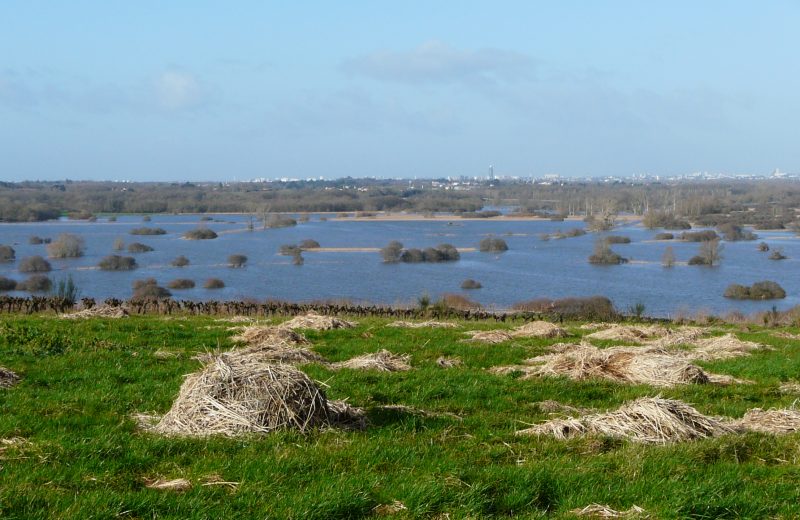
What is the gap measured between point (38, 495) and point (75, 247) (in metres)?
66.6

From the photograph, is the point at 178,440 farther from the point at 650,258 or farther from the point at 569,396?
the point at 650,258

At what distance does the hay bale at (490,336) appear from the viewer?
1395cm

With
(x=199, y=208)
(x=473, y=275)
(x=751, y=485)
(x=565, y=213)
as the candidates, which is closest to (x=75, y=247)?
(x=473, y=275)

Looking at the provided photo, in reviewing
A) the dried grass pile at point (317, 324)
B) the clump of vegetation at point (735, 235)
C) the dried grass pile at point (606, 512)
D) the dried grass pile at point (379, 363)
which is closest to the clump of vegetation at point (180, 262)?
the dried grass pile at point (317, 324)

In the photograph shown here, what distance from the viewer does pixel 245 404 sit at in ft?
22.8

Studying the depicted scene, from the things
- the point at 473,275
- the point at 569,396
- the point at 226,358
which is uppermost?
the point at 226,358

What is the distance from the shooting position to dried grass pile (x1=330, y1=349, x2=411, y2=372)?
10.5 m

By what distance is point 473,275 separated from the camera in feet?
186

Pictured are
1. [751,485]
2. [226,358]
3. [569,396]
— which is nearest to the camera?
[751,485]

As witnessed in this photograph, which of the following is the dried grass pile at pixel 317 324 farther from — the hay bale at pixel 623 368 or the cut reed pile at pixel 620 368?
the hay bale at pixel 623 368

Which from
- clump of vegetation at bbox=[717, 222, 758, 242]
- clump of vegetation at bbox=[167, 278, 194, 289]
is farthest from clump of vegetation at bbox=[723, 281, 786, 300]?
clump of vegetation at bbox=[717, 222, 758, 242]

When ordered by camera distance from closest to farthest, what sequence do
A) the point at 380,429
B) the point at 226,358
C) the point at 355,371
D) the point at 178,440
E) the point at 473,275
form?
the point at 178,440
the point at 380,429
the point at 226,358
the point at 355,371
the point at 473,275

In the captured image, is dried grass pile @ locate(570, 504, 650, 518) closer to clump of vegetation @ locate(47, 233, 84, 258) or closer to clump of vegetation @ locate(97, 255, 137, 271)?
clump of vegetation @ locate(97, 255, 137, 271)

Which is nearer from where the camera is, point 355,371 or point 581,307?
point 355,371
